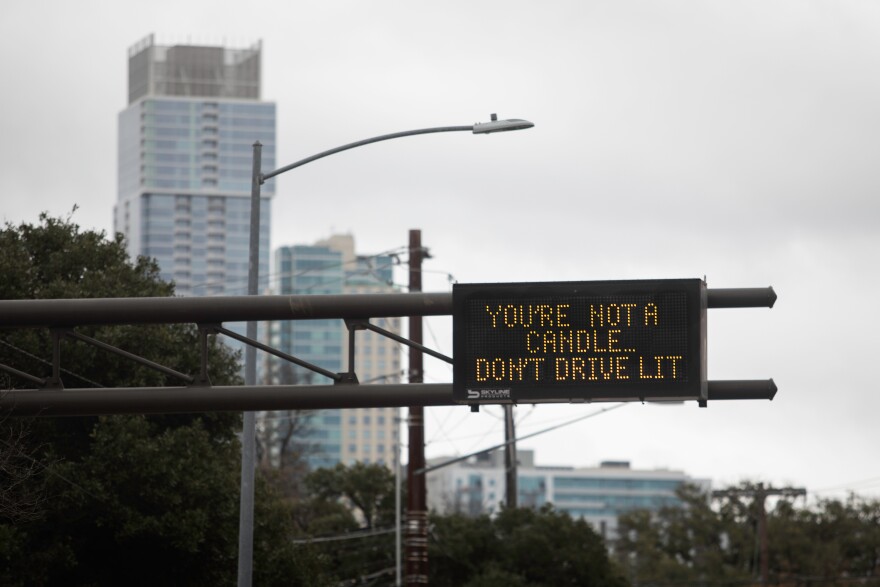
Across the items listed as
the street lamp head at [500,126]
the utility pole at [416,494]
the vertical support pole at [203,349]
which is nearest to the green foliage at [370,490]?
the utility pole at [416,494]

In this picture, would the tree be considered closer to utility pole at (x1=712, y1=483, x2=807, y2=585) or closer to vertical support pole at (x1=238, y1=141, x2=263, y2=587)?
vertical support pole at (x1=238, y1=141, x2=263, y2=587)

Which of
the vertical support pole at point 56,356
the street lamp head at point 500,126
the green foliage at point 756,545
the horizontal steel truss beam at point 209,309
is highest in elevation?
the street lamp head at point 500,126

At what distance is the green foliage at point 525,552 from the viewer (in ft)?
157

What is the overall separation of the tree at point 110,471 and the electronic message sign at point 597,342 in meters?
10.8

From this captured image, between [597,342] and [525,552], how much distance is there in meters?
31.1

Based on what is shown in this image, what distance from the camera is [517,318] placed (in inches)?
701

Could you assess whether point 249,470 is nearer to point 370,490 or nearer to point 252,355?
point 252,355

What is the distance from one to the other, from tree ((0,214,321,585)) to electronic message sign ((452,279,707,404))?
426 inches

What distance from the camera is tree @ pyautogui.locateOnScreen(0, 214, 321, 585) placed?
2739 centimetres

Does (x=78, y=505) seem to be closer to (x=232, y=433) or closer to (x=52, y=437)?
(x=52, y=437)

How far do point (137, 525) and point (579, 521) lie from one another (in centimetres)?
2370

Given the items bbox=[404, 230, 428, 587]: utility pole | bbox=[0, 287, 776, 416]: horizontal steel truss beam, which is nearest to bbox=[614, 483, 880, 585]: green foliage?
bbox=[404, 230, 428, 587]: utility pole

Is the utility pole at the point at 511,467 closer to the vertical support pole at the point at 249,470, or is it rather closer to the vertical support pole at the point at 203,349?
the vertical support pole at the point at 249,470

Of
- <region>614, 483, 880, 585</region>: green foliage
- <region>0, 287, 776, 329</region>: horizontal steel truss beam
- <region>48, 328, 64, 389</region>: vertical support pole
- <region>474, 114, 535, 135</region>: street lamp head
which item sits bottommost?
<region>614, 483, 880, 585</region>: green foliage
